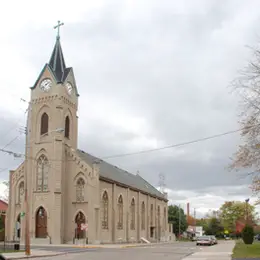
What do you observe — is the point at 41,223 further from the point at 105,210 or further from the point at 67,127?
the point at 67,127

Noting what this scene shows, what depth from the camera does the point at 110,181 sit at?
5781cm

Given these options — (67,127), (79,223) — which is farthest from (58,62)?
(79,223)

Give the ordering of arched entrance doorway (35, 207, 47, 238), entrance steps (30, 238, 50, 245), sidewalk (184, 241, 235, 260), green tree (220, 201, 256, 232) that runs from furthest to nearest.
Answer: green tree (220, 201, 256, 232)
arched entrance doorway (35, 207, 47, 238)
entrance steps (30, 238, 50, 245)
sidewalk (184, 241, 235, 260)

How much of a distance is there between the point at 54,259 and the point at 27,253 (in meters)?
4.39

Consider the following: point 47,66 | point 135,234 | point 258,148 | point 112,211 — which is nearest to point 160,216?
point 135,234

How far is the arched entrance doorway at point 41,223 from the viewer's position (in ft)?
173

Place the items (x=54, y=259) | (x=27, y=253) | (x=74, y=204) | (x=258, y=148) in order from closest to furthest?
(x=258, y=148)
(x=54, y=259)
(x=27, y=253)
(x=74, y=204)

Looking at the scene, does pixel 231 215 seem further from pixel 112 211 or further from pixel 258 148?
pixel 258 148

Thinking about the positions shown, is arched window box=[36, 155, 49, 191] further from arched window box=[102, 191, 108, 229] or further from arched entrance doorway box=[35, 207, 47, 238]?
arched window box=[102, 191, 108, 229]

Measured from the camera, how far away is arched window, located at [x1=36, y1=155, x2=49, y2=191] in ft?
178

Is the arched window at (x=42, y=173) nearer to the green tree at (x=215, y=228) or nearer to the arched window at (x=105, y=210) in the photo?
the arched window at (x=105, y=210)

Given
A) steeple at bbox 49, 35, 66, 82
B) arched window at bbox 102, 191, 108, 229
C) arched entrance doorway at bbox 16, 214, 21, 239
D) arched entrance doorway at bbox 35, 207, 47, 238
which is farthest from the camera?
steeple at bbox 49, 35, 66, 82

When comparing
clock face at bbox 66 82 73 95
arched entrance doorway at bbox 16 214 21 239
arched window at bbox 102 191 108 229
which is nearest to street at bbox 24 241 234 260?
arched entrance doorway at bbox 16 214 21 239

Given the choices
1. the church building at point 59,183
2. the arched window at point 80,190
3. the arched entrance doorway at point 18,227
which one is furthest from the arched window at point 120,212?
the arched entrance doorway at point 18,227
